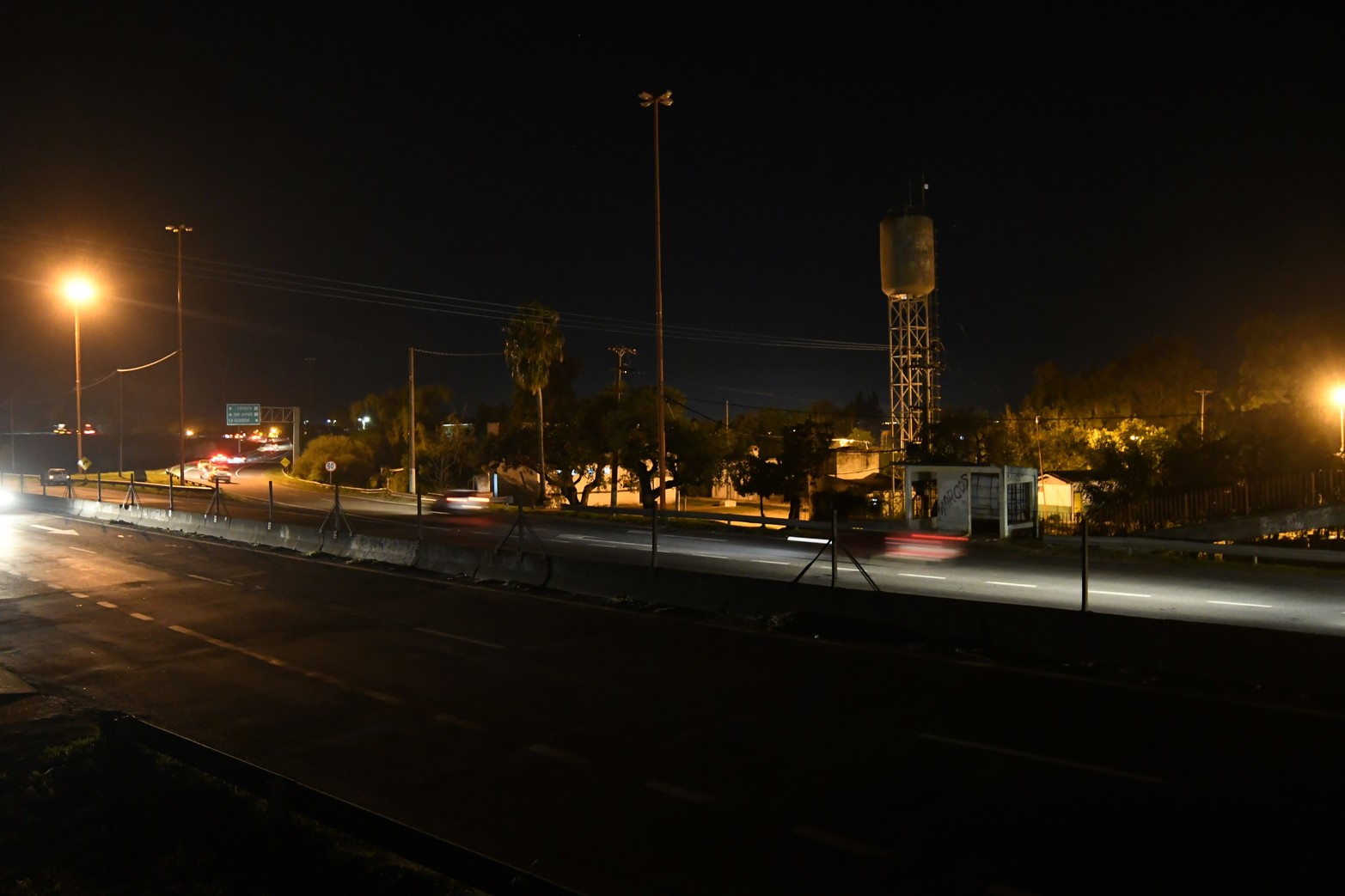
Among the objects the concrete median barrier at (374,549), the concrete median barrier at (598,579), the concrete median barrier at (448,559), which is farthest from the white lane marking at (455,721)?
the concrete median barrier at (374,549)

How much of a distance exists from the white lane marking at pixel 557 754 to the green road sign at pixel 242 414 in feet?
281

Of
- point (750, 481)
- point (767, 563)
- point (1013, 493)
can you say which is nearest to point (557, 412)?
point (750, 481)

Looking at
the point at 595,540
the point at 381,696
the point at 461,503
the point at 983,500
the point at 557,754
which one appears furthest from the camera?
the point at 461,503

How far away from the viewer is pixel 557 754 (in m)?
8.84

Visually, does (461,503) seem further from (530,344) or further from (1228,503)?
(1228,503)

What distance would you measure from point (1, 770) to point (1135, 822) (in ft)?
29.8

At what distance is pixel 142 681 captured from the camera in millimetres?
12008

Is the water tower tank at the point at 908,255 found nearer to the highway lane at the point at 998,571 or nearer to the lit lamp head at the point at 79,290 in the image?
the highway lane at the point at 998,571

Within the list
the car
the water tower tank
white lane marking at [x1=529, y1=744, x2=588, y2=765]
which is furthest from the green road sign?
white lane marking at [x1=529, y1=744, x2=588, y2=765]

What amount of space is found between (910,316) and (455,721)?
157ft

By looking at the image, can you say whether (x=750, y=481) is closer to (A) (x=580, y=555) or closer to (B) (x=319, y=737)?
(A) (x=580, y=555)

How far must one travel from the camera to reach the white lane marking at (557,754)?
8625mm

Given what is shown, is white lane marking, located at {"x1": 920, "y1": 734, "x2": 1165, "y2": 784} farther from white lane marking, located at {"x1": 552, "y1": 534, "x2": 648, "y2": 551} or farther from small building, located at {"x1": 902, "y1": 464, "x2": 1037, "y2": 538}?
small building, located at {"x1": 902, "y1": 464, "x2": 1037, "y2": 538}

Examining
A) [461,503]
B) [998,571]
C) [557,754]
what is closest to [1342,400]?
[998,571]
